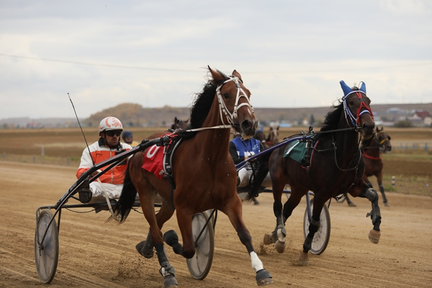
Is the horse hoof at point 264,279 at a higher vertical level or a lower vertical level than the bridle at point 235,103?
lower

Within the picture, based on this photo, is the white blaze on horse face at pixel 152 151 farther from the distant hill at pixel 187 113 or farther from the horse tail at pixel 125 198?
the distant hill at pixel 187 113

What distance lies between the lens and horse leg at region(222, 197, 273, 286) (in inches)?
171

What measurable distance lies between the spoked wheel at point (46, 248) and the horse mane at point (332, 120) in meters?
3.37

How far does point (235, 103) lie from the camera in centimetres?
461

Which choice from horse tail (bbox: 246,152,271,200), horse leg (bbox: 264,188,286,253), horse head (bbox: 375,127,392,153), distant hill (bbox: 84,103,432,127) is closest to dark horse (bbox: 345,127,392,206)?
horse head (bbox: 375,127,392,153)

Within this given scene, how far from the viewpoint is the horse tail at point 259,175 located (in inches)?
315

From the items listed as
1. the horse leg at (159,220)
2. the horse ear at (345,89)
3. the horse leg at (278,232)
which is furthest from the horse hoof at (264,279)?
the horse ear at (345,89)

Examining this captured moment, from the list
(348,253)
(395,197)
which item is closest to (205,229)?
(348,253)

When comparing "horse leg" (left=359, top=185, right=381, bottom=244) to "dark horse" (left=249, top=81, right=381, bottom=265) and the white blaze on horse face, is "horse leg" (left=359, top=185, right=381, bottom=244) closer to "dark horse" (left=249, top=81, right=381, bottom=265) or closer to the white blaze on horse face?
"dark horse" (left=249, top=81, right=381, bottom=265)

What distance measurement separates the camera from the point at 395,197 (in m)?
14.3

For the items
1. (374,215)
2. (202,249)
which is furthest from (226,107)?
(374,215)

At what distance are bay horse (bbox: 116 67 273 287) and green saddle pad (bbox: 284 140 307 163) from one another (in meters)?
2.23

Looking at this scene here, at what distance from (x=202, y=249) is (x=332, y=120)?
2286mm

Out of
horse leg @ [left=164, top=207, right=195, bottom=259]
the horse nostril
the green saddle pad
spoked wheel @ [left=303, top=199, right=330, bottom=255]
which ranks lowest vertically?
spoked wheel @ [left=303, top=199, right=330, bottom=255]
